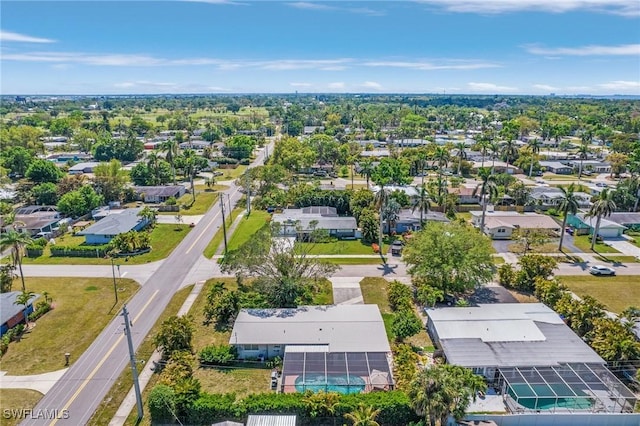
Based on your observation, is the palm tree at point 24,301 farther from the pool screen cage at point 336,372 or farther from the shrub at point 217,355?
the pool screen cage at point 336,372

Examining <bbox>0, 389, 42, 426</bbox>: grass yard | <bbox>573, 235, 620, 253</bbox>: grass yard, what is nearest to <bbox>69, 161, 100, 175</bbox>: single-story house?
<bbox>0, 389, 42, 426</bbox>: grass yard

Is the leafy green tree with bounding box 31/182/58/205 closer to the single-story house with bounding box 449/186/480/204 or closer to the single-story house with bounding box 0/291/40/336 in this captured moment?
the single-story house with bounding box 0/291/40/336

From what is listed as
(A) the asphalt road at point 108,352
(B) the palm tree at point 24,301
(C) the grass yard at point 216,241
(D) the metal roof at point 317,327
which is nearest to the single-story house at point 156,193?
(C) the grass yard at point 216,241

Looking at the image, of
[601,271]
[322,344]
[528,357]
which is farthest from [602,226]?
[322,344]

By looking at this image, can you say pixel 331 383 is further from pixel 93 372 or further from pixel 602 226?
pixel 602 226

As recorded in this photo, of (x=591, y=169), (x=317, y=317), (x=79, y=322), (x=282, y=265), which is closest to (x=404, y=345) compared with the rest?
(x=317, y=317)

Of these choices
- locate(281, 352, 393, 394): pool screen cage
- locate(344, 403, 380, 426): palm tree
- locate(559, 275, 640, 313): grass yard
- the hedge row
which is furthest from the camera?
locate(559, 275, 640, 313): grass yard

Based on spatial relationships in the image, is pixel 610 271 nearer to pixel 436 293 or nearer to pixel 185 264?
pixel 436 293
